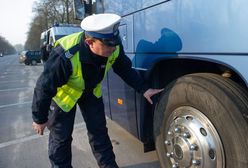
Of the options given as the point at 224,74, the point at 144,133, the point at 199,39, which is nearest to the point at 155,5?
the point at 199,39

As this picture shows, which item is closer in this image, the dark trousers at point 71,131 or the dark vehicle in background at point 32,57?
the dark trousers at point 71,131

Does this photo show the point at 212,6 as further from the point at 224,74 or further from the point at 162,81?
the point at 162,81

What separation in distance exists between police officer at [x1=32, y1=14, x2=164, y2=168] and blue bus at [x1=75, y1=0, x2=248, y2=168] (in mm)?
266

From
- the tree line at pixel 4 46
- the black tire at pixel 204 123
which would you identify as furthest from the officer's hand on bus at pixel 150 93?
the tree line at pixel 4 46

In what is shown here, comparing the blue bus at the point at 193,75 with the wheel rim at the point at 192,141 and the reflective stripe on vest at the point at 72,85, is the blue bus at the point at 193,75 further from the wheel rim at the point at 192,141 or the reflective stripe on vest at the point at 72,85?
the reflective stripe on vest at the point at 72,85

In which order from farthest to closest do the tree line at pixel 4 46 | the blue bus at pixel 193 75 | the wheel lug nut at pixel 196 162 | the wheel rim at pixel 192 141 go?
the tree line at pixel 4 46 → the wheel lug nut at pixel 196 162 → the wheel rim at pixel 192 141 → the blue bus at pixel 193 75

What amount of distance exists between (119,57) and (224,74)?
112cm

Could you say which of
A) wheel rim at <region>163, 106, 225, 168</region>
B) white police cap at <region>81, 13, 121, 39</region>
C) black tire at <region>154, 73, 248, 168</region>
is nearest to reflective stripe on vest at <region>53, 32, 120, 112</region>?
white police cap at <region>81, 13, 121, 39</region>

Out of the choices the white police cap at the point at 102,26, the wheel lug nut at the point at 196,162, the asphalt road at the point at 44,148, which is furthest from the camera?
the asphalt road at the point at 44,148

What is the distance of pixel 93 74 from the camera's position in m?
2.84

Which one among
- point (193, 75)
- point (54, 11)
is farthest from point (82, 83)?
point (54, 11)

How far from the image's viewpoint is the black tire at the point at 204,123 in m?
1.91

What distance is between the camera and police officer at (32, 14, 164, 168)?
2.57 m

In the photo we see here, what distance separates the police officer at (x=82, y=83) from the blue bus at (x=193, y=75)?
266 millimetres
